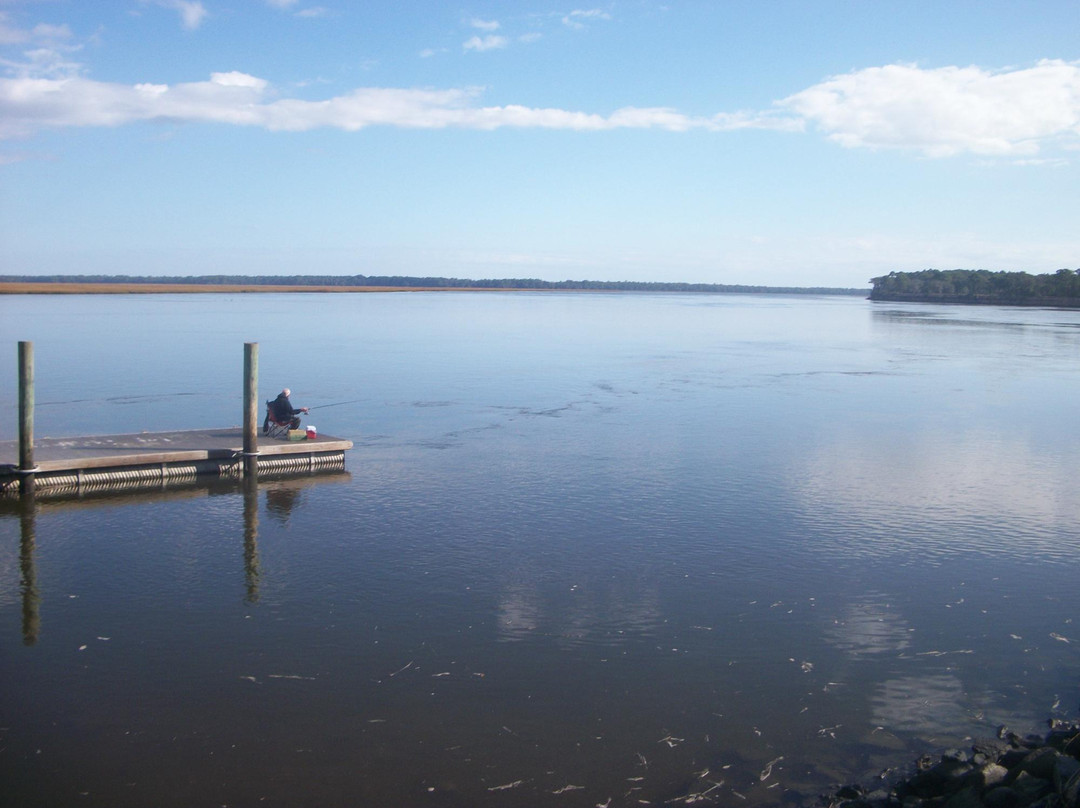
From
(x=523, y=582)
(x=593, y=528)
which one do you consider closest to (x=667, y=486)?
(x=593, y=528)

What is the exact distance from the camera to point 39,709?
Answer: 7.46 m

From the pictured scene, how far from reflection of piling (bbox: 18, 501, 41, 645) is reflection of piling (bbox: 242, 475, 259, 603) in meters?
2.01

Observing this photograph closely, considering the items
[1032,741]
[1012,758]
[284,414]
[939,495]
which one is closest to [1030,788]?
[1012,758]

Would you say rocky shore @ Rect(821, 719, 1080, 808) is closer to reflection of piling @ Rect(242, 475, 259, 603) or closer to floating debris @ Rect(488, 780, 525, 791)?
floating debris @ Rect(488, 780, 525, 791)

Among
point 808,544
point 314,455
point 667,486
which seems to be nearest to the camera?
point 808,544

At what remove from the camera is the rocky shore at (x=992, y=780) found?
5.64 meters

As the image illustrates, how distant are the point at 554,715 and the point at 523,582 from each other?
9.56 feet

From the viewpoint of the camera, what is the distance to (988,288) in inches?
5782

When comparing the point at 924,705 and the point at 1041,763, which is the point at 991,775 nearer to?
the point at 1041,763

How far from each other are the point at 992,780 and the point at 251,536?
9156mm

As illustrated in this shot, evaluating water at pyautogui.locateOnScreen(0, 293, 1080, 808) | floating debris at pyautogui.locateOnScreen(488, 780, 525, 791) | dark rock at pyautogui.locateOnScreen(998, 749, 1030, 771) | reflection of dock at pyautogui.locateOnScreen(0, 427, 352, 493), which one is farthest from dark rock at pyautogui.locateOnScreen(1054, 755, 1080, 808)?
reflection of dock at pyautogui.locateOnScreen(0, 427, 352, 493)

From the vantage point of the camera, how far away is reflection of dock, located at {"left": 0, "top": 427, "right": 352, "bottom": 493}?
1421cm

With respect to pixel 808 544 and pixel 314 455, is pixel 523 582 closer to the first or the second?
pixel 808 544

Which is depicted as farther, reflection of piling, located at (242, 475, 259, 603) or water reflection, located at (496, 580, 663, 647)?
reflection of piling, located at (242, 475, 259, 603)
